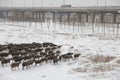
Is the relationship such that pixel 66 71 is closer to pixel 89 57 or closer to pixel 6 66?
pixel 6 66

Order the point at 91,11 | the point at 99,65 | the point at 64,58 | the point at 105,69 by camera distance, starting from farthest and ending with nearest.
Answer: the point at 91,11
the point at 64,58
the point at 99,65
the point at 105,69

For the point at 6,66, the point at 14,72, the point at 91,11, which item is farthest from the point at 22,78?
the point at 91,11

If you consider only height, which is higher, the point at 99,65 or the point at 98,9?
the point at 98,9

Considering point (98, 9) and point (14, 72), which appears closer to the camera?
point (14, 72)

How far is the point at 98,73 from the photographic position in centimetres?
2997

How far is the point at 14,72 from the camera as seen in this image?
97.3ft

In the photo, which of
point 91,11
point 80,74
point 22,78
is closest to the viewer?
point 22,78

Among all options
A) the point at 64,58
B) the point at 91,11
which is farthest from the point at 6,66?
the point at 91,11

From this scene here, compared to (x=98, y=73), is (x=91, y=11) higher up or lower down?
higher up

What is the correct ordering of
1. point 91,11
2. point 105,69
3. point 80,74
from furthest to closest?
point 91,11 → point 105,69 → point 80,74

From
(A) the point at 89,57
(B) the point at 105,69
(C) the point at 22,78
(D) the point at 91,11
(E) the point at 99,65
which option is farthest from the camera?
(D) the point at 91,11

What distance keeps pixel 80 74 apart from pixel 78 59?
827cm

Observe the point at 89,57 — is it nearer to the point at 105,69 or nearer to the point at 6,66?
the point at 105,69

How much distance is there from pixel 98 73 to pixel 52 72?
189 inches
